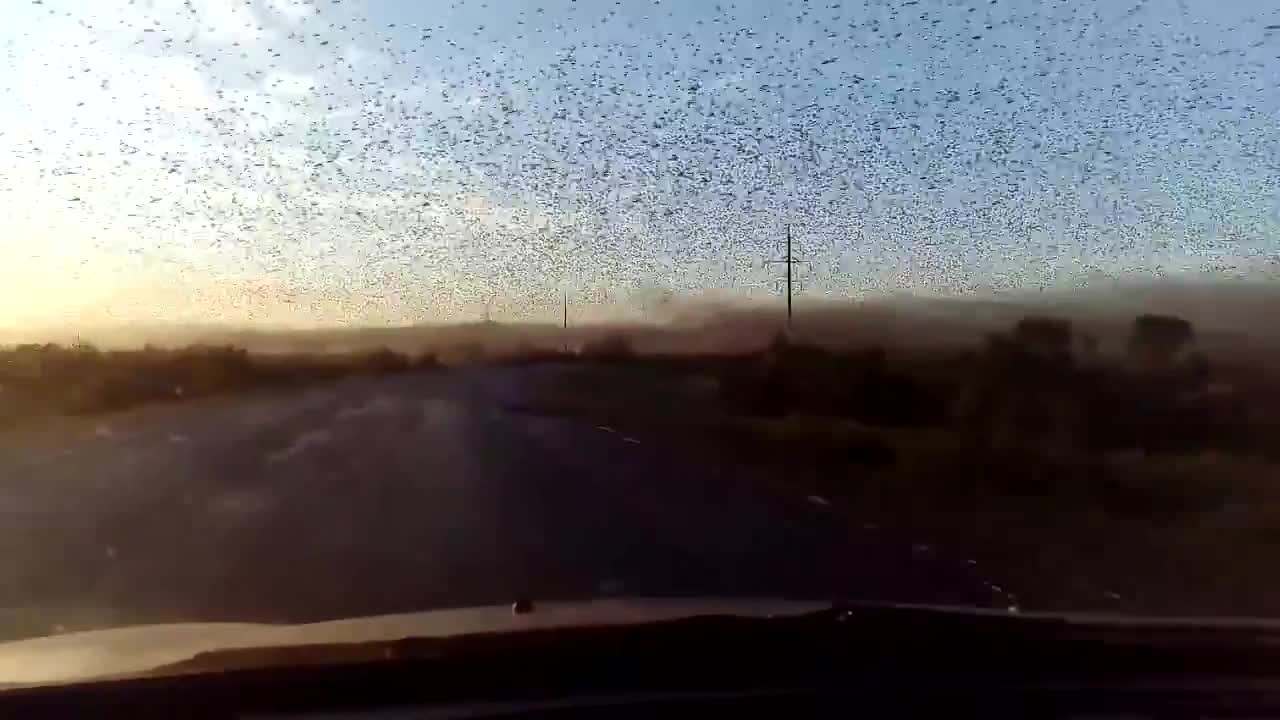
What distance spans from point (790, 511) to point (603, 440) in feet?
40.6

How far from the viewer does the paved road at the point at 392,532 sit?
497 inches

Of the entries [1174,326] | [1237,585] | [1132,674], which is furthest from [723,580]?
[1174,326]

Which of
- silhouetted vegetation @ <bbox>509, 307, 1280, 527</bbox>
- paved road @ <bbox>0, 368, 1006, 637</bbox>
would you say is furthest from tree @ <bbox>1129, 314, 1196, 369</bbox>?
paved road @ <bbox>0, 368, 1006, 637</bbox>

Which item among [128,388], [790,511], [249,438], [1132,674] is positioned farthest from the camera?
[128,388]

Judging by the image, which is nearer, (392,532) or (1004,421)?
(392,532)

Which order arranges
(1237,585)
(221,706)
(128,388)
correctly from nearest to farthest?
(221,706) < (1237,585) < (128,388)

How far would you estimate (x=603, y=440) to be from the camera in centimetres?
3150

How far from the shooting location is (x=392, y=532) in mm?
16406

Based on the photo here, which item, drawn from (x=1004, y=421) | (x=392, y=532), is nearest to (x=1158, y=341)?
(x=1004, y=421)

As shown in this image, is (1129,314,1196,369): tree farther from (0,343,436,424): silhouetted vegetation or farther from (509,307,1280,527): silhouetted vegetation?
(0,343,436,424): silhouetted vegetation

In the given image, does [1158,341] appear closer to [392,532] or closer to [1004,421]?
[1004,421]

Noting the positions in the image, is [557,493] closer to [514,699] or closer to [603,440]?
[603,440]

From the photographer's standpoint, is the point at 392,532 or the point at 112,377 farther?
the point at 112,377

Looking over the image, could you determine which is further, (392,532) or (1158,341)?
(1158,341)
